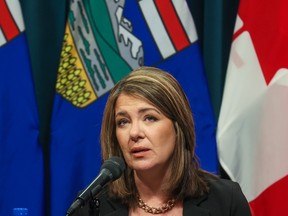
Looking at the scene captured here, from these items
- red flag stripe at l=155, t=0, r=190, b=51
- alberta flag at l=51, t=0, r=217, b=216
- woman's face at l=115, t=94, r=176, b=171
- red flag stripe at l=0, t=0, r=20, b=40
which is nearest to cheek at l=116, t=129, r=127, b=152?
woman's face at l=115, t=94, r=176, b=171

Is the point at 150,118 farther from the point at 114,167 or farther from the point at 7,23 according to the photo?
the point at 7,23

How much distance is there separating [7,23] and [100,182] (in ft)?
3.73

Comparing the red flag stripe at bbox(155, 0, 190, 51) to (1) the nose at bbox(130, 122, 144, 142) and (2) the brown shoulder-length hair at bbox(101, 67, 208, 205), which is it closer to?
(2) the brown shoulder-length hair at bbox(101, 67, 208, 205)

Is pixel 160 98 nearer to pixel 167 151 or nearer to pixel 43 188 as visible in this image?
pixel 167 151

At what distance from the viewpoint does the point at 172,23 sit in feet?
6.61

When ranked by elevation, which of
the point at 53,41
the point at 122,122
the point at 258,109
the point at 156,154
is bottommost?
the point at 258,109

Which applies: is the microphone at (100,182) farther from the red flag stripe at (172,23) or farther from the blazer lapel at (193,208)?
the red flag stripe at (172,23)

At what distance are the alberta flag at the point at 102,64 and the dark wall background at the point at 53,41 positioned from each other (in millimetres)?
107

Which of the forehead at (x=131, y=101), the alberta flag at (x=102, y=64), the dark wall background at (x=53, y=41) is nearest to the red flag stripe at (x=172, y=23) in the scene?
the alberta flag at (x=102, y=64)

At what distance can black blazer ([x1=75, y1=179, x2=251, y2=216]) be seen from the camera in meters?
1.44

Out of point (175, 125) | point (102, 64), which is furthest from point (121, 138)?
point (102, 64)

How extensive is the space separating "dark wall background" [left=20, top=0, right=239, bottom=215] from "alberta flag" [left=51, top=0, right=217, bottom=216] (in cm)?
11

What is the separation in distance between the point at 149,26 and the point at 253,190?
0.75 metres

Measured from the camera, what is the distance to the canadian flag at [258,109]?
74.0 inches
